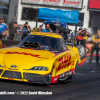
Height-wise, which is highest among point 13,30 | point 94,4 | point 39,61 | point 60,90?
point 94,4

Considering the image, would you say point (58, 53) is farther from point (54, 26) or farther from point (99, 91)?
point (54, 26)

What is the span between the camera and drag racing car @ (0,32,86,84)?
273 inches

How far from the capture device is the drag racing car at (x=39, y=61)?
22.8 feet

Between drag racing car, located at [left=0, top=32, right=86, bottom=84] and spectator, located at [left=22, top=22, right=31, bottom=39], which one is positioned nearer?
drag racing car, located at [left=0, top=32, right=86, bottom=84]

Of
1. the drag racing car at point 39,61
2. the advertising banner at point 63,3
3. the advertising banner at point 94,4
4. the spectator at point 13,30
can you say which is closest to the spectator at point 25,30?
the spectator at point 13,30

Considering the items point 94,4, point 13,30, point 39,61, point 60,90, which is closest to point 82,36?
point 13,30

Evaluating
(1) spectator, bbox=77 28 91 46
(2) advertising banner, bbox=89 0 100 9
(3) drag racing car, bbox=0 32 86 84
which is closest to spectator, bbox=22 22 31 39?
(1) spectator, bbox=77 28 91 46

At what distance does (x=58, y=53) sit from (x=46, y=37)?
3.64ft

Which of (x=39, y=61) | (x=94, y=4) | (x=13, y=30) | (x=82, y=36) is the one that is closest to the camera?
(x=39, y=61)

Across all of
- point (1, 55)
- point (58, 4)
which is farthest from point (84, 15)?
point (1, 55)

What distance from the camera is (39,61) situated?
7.13 meters

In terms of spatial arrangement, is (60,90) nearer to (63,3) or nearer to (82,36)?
(82,36)

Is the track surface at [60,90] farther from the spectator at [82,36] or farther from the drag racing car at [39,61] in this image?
the spectator at [82,36]

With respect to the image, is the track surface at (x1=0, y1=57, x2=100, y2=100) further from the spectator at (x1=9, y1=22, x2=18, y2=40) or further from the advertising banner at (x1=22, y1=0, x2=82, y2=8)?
the advertising banner at (x1=22, y1=0, x2=82, y2=8)
